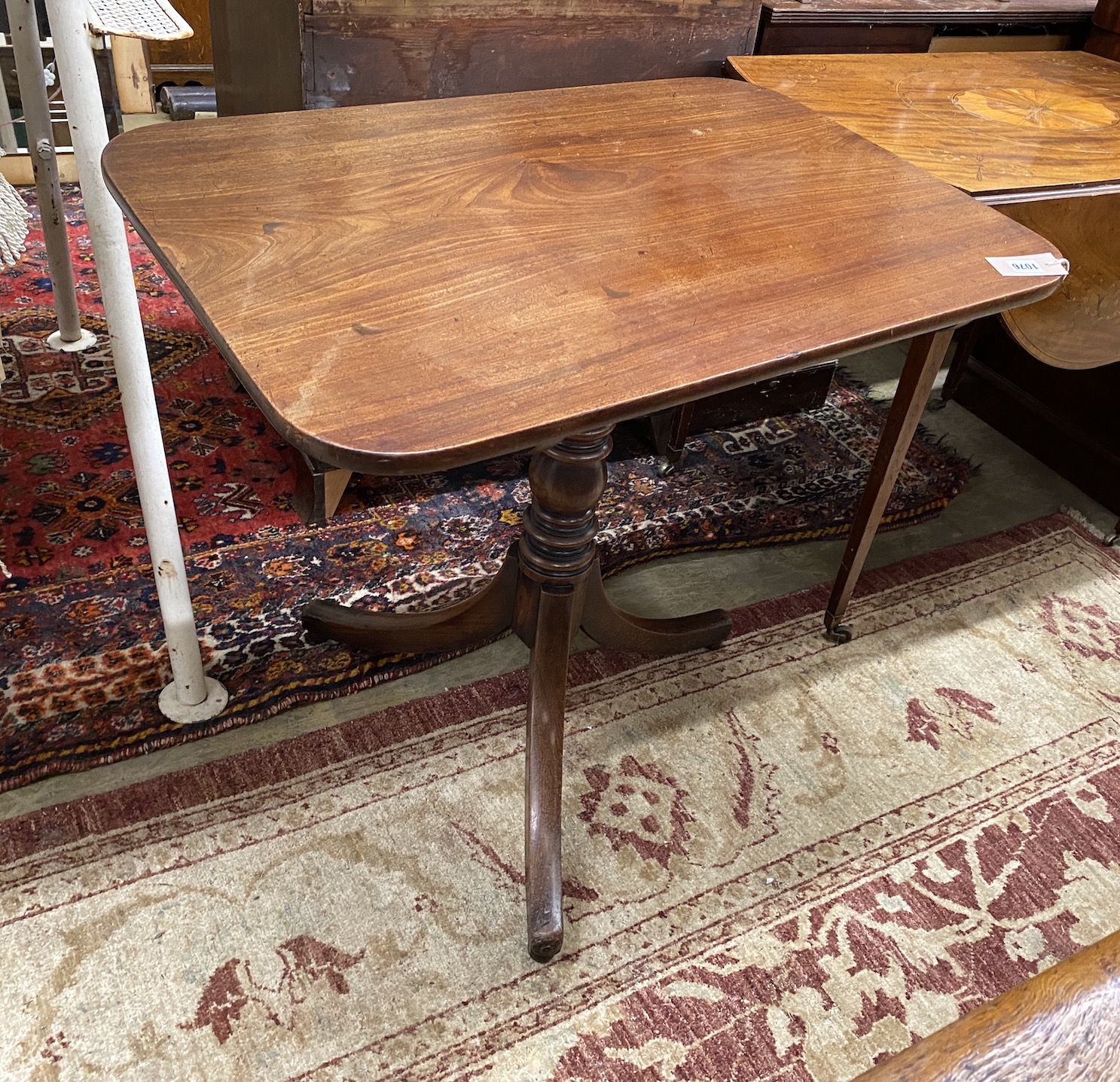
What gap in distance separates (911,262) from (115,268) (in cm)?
89

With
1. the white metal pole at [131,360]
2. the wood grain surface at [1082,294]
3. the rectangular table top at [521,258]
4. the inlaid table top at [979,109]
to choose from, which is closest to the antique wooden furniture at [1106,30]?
the inlaid table top at [979,109]

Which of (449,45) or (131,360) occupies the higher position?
(449,45)

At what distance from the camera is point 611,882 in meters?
1.37

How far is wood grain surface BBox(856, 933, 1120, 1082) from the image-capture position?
65cm

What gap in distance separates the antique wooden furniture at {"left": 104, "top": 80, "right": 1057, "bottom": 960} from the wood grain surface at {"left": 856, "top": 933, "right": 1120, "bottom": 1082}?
1.63 ft

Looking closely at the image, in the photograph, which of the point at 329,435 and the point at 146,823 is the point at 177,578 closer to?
the point at 146,823

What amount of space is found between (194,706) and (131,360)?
55 centimetres

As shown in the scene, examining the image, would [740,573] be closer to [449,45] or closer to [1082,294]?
[1082,294]

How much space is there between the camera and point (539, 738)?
137 centimetres

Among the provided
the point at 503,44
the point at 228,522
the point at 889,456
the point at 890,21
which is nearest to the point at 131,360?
the point at 228,522

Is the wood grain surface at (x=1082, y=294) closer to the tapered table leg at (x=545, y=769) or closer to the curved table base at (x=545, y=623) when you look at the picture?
the curved table base at (x=545, y=623)

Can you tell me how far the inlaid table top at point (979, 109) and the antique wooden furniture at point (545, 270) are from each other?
0.65 ft

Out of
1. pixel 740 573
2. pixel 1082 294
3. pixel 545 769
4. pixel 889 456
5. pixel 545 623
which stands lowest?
pixel 740 573

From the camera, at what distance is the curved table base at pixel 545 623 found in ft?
4.21
